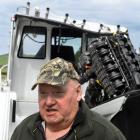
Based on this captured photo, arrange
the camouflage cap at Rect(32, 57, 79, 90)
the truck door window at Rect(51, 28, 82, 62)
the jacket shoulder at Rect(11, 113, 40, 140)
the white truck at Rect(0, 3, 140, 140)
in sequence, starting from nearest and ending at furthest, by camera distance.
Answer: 1. the camouflage cap at Rect(32, 57, 79, 90)
2. the jacket shoulder at Rect(11, 113, 40, 140)
3. the white truck at Rect(0, 3, 140, 140)
4. the truck door window at Rect(51, 28, 82, 62)

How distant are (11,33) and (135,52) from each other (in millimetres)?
2185

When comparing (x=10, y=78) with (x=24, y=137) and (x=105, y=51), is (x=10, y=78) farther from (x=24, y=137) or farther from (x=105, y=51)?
(x=24, y=137)

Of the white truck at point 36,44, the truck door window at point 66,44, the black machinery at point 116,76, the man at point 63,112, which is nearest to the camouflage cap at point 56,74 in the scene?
the man at point 63,112

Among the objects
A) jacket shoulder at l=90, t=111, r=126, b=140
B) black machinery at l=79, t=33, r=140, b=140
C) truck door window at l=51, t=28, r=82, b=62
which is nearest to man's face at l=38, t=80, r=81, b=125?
jacket shoulder at l=90, t=111, r=126, b=140

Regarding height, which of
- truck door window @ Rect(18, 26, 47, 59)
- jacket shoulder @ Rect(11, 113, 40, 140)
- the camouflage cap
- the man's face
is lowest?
jacket shoulder @ Rect(11, 113, 40, 140)

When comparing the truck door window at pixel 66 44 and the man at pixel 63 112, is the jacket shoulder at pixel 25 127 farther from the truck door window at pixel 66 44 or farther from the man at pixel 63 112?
the truck door window at pixel 66 44

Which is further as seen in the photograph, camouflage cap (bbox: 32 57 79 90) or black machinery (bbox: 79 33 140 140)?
A: black machinery (bbox: 79 33 140 140)

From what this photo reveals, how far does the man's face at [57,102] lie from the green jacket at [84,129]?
9 centimetres

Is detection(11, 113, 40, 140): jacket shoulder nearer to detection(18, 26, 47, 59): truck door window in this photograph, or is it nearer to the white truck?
the white truck

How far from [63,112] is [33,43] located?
5.33m

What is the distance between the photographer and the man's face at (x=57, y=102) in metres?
2.63

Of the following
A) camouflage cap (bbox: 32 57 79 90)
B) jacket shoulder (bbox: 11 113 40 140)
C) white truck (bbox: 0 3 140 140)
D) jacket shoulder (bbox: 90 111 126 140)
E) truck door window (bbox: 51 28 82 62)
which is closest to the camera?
camouflage cap (bbox: 32 57 79 90)

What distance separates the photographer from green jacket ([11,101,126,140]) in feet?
8.87

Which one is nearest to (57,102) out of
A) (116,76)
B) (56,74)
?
(56,74)
